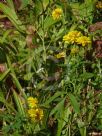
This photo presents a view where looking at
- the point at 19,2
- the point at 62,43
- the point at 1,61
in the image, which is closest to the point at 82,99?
the point at 62,43

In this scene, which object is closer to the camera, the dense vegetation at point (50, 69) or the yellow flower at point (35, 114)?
the yellow flower at point (35, 114)

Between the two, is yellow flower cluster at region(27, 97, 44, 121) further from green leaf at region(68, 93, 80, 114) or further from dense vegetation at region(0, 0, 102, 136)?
green leaf at region(68, 93, 80, 114)

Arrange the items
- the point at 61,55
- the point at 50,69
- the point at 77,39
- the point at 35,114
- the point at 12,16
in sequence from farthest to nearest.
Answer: the point at 12,16, the point at 50,69, the point at 61,55, the point at 77,39, the point at 35,114

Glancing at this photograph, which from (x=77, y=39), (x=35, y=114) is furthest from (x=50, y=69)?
(x=35, y=114)

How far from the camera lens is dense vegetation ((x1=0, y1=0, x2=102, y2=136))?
7.30 feet

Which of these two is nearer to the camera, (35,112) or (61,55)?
(35,112)

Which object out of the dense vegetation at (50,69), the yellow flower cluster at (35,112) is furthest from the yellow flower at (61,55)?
the yellow flower cluster at (35,112)

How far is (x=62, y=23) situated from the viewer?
288 cm

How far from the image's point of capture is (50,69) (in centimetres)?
256

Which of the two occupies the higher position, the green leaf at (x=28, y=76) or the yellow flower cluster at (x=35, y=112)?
the green leaf at (x=28, y=76)

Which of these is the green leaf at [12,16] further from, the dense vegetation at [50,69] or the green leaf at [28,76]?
the green leaf at [28,76]

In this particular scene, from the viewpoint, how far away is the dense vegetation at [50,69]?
7.30ft

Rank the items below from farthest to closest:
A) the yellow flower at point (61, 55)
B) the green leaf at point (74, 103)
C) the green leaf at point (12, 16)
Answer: the green leaf at point (12, 16) → the yellow flower at point (61, 55) → the green leaf at point (74, 103)

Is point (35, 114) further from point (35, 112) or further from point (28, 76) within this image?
point (28, 76)
